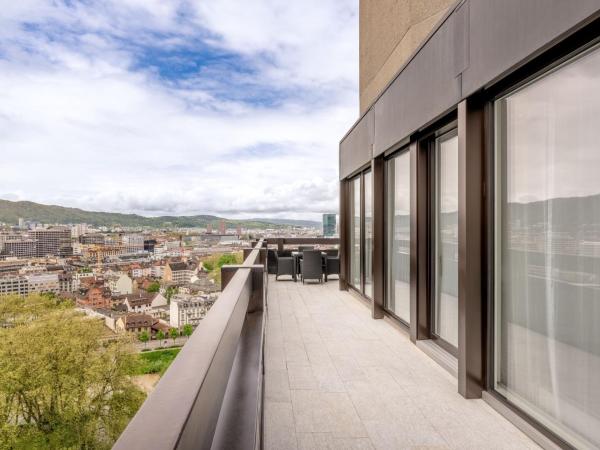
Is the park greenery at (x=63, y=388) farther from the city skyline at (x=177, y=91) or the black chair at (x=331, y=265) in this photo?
the city skyline at (x=177, y=91)

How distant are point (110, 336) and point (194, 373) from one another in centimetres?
1570

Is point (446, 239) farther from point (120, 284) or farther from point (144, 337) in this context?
point (144, 337)

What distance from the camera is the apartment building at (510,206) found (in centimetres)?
217

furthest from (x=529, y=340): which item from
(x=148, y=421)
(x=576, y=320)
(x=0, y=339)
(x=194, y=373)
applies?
(x=0, y=339)

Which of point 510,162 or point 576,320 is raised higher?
point 510,162

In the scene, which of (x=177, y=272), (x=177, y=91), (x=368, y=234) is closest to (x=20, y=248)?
(x=177, y=272)

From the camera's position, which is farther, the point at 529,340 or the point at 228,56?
the point at 228,56

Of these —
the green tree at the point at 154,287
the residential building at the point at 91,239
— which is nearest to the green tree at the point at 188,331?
the green tree at the point at 154,287

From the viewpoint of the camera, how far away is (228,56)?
32.7m

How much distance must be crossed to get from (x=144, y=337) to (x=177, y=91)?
25.9m

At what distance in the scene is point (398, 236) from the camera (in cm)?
534

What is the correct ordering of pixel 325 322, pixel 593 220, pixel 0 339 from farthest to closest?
1. pixel 0 339
2. pixel 325 322
3. pixel 593 220

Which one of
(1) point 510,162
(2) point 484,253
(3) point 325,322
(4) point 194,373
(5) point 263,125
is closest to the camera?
(4) point 194,373

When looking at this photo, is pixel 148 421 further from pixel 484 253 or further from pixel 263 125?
pixel 263 125
